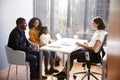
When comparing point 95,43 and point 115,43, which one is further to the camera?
point 95,43

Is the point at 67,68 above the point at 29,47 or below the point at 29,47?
below

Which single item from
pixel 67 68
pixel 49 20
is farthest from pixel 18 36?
pixel 49 20

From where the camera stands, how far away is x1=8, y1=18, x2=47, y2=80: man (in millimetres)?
3107

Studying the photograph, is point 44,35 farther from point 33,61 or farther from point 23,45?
point 33,61

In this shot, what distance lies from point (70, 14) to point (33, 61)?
5.61 ft

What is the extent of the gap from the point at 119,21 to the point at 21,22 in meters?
2.69

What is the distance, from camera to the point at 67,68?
299cm

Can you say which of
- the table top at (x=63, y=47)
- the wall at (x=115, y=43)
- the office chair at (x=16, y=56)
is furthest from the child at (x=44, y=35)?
the wall at (x=115, y=43)

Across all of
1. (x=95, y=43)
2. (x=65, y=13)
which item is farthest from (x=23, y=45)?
(x=65, y=13)

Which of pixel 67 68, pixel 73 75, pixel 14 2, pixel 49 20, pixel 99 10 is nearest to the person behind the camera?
pixel 67 68

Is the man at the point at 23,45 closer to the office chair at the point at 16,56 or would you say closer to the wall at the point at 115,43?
the office chair at the point at 16,56

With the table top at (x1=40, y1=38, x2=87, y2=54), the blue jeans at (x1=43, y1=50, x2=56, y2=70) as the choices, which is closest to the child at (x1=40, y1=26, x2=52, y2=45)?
the blue jeans at (x1=43, y1=50, x2=56, y2=70)

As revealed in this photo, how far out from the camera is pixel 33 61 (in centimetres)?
320

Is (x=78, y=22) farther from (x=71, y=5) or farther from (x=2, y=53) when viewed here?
(x=2, y=53)
